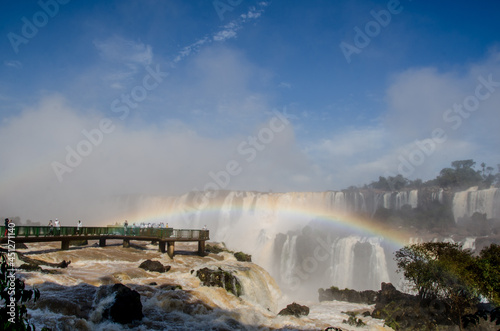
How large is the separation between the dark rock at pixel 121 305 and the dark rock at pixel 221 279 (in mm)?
7092

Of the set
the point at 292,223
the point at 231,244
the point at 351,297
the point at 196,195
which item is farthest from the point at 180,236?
the point at 196,195

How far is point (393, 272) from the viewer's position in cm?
4562

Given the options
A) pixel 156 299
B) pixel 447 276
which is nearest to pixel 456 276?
pixel 447 276

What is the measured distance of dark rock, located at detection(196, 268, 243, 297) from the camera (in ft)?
72.2

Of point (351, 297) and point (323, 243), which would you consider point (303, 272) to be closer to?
point (323, 243)

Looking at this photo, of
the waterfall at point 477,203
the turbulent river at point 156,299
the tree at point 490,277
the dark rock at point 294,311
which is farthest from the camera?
the waterfall at point 477,203

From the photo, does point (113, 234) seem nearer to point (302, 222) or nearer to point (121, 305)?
point (121, 305)

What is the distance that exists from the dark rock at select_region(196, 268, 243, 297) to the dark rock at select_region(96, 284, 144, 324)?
7092mm

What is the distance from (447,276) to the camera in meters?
22.7

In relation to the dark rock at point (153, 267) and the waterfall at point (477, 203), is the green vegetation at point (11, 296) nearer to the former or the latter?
the dark rock at point (153, 267)

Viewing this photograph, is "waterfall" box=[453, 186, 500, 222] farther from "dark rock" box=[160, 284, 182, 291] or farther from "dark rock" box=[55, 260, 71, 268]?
"dark rock" box=[55, 260, 71, 268]

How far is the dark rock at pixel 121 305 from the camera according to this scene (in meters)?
14.3

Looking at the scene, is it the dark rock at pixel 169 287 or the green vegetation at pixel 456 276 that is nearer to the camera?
the dark rock at pixel 169 287

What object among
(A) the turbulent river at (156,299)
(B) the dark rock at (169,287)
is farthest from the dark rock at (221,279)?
(B) the dark rock at (169,287)
